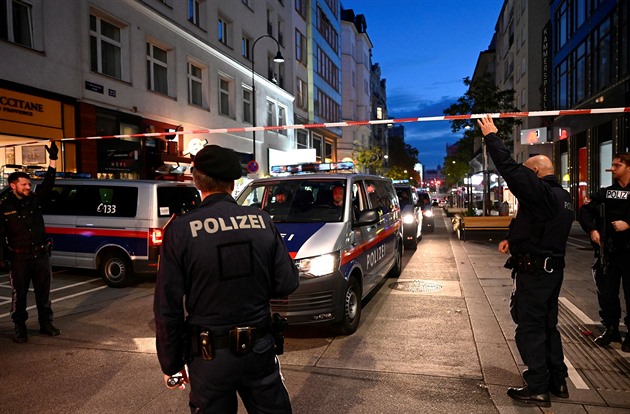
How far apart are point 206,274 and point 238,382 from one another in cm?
54

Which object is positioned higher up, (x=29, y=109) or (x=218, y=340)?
(x=29, y=109)

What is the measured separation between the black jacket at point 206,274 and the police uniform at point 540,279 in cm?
239

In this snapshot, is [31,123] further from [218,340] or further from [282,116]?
[282,116]

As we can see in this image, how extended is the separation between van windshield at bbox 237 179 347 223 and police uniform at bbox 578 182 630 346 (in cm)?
292

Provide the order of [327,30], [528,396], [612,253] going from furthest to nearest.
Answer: [327,30] → [612,253] → [528,396]

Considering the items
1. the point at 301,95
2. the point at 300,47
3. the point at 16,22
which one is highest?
A: the point at 300,47

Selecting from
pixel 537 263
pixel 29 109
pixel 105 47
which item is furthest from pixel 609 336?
pixel 105 47

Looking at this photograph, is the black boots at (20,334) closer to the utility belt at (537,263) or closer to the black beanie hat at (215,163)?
the black beanie hat at (215,163)

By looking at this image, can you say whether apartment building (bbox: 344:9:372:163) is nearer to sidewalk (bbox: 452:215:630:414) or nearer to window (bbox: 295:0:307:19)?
window (bbox: 295:0:307:19)

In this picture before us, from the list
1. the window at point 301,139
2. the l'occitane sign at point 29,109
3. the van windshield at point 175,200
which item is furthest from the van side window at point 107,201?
the window at point 301,139

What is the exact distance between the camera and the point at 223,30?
25359 millimetres

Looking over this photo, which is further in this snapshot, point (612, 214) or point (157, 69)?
point (157, 69)

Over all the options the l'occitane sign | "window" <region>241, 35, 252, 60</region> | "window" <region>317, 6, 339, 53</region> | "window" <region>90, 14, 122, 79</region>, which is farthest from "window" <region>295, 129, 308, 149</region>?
the l'occitane sign

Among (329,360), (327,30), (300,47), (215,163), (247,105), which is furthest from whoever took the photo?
(327,30)
